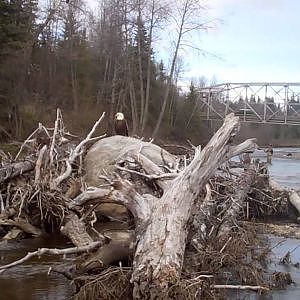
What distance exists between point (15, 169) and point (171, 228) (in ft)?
19.4

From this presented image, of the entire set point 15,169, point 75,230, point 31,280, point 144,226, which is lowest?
point 31,280

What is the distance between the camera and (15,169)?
1286cm

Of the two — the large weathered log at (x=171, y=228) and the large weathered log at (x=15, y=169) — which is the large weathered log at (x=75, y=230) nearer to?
the large weathered log at (x=15, y=169)

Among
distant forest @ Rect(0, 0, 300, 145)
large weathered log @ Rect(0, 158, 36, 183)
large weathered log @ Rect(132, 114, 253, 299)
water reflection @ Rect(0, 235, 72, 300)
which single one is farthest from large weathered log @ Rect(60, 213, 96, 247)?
distant forest @ Rect(0, 0, 300, 145)

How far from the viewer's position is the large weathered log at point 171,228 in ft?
24.0

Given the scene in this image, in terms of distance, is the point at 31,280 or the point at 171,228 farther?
the point at 31,280

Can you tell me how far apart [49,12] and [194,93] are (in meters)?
28.5

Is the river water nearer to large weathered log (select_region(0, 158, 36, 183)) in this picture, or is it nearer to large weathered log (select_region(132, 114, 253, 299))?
large weathered log (select_region(132, 114, 253, 299))

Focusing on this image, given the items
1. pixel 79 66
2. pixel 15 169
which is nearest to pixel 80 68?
pixel 79 66

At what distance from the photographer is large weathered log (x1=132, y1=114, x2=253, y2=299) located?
24.0 feet

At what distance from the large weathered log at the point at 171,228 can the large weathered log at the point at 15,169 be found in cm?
530

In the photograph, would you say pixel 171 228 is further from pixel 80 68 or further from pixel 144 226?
pixel 80 68

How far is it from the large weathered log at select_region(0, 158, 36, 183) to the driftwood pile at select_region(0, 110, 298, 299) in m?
0.02

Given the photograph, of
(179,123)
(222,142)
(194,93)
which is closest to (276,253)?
(222,142)
